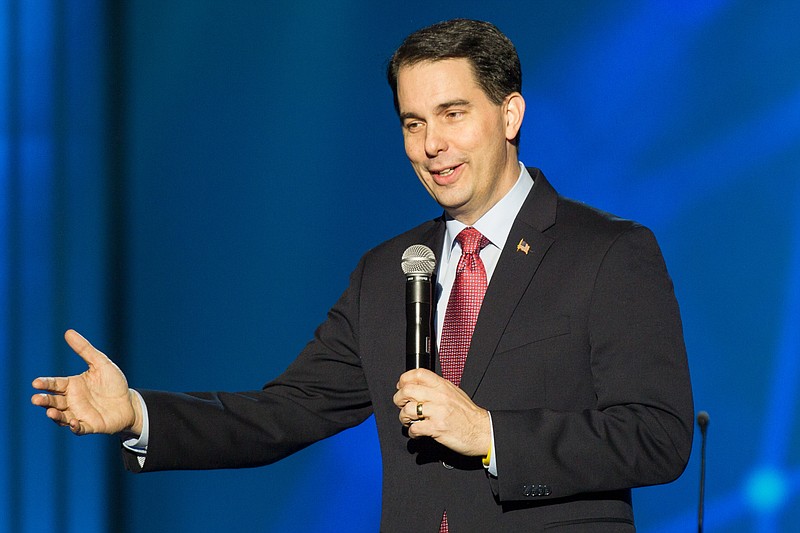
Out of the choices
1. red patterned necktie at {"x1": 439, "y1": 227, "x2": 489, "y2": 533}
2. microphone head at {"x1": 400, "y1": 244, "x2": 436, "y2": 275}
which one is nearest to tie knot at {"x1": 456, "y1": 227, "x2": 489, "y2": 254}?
red patterned necktie at {"x1": 439, "y1": 227, "x2": 489, "y2": 533}

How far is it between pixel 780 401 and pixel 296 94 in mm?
2000

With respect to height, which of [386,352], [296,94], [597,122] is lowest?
[386,352]

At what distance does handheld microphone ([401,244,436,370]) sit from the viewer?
1721mm

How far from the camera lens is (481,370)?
1.87 metres

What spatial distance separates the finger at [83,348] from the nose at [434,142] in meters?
0.73

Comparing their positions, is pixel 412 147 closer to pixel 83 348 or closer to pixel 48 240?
pixel 83 348

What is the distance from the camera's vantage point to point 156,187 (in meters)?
3.93

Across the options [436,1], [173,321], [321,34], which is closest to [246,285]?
[173,321]

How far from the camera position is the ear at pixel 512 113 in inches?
83.6

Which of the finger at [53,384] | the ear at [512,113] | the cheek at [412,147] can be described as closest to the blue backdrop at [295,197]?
the ear at [512,113]

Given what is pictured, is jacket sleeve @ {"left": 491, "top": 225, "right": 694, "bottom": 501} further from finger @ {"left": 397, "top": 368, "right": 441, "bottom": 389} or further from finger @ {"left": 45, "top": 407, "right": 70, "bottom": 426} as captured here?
finger @ {"left": 45, "top": 407, "right": 70, "bottom": 426}

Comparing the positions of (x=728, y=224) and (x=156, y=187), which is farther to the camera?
(x=156, y=187)

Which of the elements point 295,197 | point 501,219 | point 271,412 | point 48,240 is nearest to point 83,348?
point 271,412

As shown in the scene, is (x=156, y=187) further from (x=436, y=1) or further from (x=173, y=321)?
(x=436, y=1)
